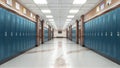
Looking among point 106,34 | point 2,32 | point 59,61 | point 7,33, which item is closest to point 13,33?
point 7,33

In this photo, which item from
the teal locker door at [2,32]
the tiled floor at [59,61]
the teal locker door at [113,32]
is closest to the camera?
the tiled floor at [59,61]

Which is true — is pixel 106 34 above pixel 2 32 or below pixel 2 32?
below

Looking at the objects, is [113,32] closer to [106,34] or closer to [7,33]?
[106,34]

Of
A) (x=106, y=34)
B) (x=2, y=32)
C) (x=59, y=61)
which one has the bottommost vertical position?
(x=59, y=61)

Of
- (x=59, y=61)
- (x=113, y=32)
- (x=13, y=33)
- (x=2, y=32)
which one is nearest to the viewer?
(x=2, y=32)

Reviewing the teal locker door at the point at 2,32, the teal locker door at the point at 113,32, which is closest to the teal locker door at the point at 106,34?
the teal locker door at the point at 113,32

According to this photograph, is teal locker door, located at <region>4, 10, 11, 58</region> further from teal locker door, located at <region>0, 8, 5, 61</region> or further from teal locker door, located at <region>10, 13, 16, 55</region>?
teal locker door, located at <region>10, 13, 16, 55</region>

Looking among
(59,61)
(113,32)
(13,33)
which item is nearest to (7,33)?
(13,33)

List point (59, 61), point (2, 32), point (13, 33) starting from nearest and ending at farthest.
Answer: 1. point (2, 32)
2. point (59, 61)
3. point (13, 33)

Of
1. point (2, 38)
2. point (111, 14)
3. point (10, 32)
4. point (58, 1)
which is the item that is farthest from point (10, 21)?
point (111, 14)

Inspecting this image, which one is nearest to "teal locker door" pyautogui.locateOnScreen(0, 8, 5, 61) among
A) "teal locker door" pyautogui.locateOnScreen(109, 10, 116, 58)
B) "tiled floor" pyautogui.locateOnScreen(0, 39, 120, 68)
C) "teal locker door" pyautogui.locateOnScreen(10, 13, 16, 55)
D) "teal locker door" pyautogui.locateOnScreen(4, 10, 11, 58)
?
"teal locker door" pyautogui.locateOnScreen(4, 10, 11, 58)

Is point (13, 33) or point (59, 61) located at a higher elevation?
point (13, 33)

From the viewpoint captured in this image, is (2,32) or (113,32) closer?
(2,32)

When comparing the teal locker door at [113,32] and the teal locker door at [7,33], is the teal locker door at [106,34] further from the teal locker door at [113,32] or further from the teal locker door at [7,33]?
the teal locker door at [7,33]
